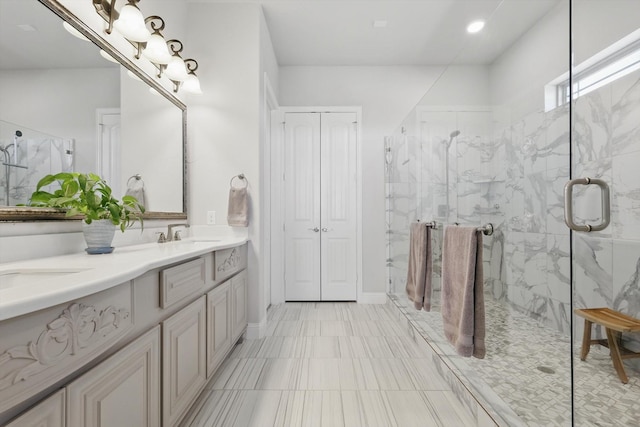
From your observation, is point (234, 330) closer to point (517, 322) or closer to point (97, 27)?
point (517, 322)

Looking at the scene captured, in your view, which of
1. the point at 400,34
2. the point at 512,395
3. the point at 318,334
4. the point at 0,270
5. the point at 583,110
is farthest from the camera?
the point at 400,34

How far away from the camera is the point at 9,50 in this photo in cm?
116

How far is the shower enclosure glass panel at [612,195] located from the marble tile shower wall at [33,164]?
78.5 inches

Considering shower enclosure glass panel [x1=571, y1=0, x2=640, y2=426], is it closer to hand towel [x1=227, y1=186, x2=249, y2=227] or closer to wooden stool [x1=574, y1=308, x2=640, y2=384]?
wooden stool [x1=574, y1=308, x2=640, y2=384]

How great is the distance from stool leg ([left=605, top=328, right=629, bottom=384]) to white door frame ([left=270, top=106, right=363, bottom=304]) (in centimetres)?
253

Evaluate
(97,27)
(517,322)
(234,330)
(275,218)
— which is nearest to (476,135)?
(517,322)

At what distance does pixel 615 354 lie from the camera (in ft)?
3.91

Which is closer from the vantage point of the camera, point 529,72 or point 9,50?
point 9,50

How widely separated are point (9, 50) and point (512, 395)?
2.41m

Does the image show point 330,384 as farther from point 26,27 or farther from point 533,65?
point 26,27

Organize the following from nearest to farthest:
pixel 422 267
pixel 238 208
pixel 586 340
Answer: pixel 586 340 → pixel 422 267 → pixel 238 208

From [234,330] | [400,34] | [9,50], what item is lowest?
[234,330]

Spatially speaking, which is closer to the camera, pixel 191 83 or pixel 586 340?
pixel 586 340

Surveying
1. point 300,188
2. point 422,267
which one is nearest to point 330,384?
point 422,267
